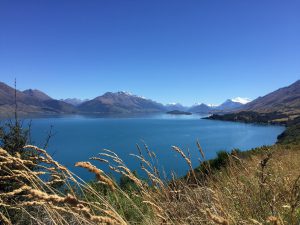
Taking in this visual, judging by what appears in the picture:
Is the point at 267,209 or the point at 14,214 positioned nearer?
the point at 267,209

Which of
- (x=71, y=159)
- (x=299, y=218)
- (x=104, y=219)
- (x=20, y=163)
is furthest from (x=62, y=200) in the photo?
(x=71, y=159)

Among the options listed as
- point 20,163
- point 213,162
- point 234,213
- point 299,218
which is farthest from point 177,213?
point 213,162

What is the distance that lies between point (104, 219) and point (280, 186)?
2.26 meters

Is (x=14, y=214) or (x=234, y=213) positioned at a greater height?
(x=234, y=213)

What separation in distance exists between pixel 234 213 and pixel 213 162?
20828mm

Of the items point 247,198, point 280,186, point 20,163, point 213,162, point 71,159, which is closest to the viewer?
point 20,163

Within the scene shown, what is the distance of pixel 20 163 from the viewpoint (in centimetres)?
196

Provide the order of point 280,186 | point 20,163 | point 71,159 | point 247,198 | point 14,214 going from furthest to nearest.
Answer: point 71,159 < point 14,214 < point 280,186 < point 247,198 < point 20,163

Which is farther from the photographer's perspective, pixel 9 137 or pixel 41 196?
pixel 9 137

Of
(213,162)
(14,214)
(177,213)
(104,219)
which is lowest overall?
(213,162)

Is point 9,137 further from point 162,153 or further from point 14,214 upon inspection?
point 162,153

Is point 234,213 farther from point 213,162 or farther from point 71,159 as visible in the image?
point 71,159

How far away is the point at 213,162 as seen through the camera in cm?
2300

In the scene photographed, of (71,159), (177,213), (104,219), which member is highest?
(104,219)
